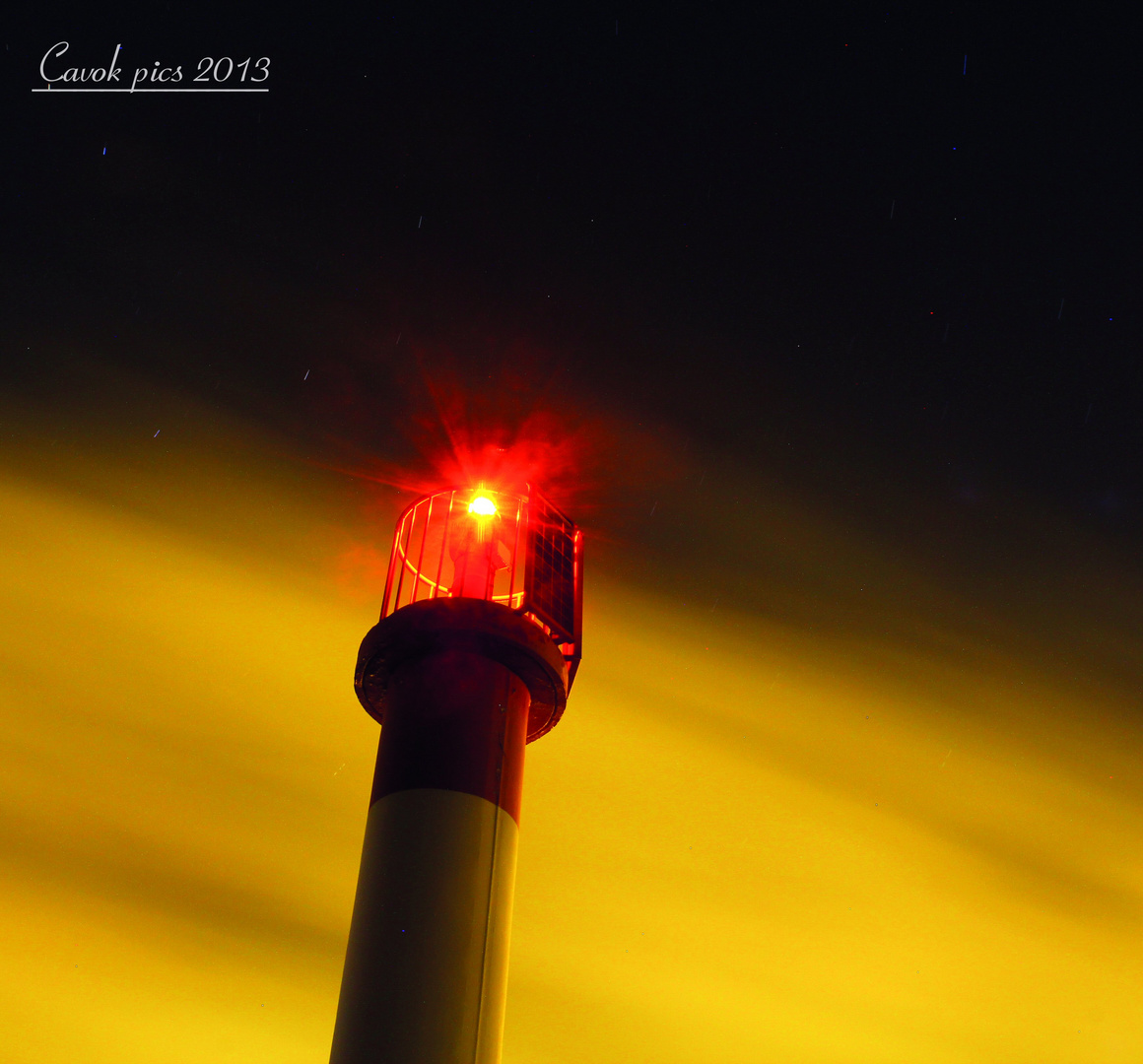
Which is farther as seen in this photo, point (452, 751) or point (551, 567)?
point (551, 567)

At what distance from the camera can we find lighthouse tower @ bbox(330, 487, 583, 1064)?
6688 mm

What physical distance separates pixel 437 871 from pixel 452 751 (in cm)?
92

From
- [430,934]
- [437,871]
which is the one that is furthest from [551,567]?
[430,934]

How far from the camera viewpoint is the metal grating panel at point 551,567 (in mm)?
8625

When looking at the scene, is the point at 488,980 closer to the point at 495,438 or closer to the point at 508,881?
the point at 508,881

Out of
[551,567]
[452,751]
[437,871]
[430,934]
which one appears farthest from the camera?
[551,567]

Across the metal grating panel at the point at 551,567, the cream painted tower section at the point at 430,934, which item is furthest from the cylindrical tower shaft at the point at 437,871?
the metal grating panel at the point at 551,567

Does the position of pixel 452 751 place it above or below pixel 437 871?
above

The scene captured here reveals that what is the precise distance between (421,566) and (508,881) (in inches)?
115

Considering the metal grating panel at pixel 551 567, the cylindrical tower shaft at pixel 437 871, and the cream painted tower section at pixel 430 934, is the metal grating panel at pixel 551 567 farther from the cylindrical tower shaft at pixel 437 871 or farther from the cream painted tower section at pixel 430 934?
the cream painted tower section at pixel 430 934

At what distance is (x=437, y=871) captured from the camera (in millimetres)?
7098

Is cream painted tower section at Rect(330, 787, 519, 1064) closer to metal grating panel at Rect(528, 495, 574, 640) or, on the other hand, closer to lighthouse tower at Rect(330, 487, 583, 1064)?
lighthouse tower at Rect(330, 487, 583, 1064)

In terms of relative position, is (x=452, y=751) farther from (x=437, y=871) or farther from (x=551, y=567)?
(x=551, y=567)

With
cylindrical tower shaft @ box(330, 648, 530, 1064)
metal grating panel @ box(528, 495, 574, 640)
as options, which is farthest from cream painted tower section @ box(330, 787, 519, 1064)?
metal grating panel @ box(528, 495, 574, 640)
